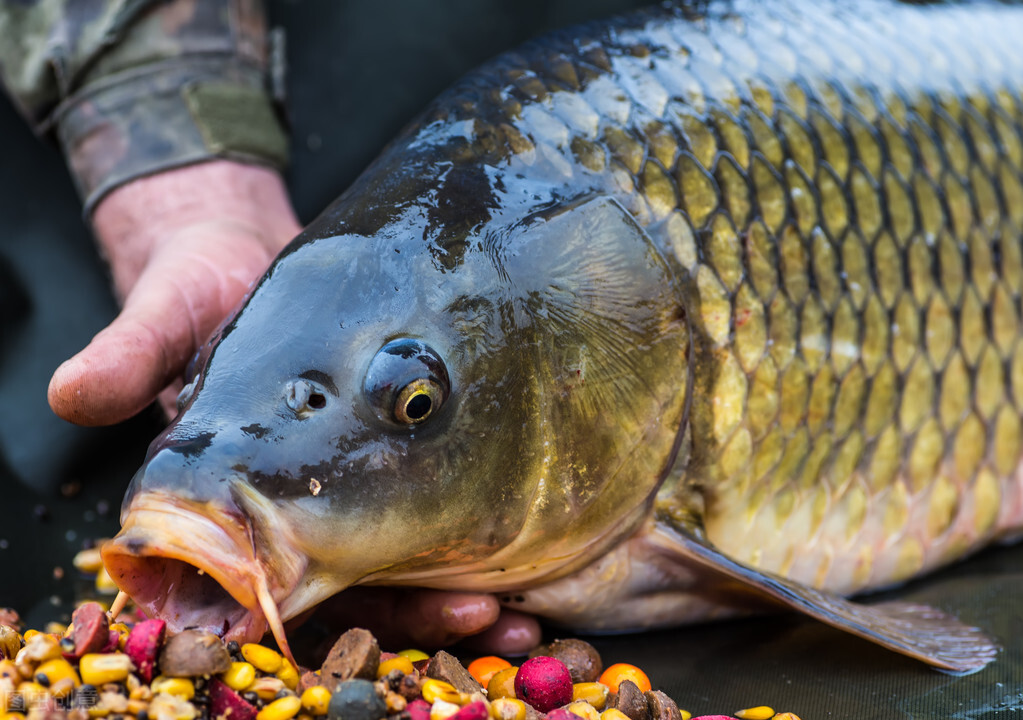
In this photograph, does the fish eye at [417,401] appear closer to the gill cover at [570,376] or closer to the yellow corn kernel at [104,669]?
the gill cover at [570,376]

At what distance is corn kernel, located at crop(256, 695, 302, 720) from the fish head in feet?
0.28

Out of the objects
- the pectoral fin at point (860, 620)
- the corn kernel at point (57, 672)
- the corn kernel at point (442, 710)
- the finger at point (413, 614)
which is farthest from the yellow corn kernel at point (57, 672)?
the pectoral fin at point (860, 620)

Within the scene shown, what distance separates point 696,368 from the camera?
1.49 metres

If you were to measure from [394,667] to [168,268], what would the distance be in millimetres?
802

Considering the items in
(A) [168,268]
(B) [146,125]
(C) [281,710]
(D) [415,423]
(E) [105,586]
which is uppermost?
(B) [146,125]

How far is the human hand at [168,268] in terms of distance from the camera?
1.40m

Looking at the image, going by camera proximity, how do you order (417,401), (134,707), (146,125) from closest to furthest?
(134,707), (417,401), (146,125)

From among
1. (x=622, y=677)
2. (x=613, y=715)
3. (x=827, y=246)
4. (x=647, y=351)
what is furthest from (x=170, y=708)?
(x=827, y=246)

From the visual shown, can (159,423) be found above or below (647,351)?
below

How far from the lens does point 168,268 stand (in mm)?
1636

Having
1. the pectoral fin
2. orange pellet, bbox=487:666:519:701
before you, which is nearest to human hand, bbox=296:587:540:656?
orange pellet, bbox=487:666:519:701

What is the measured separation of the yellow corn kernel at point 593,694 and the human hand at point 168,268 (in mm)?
740

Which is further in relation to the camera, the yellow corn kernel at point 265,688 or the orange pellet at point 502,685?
the orange pellet at point 502,685

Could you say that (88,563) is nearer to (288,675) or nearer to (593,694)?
(288,675)
